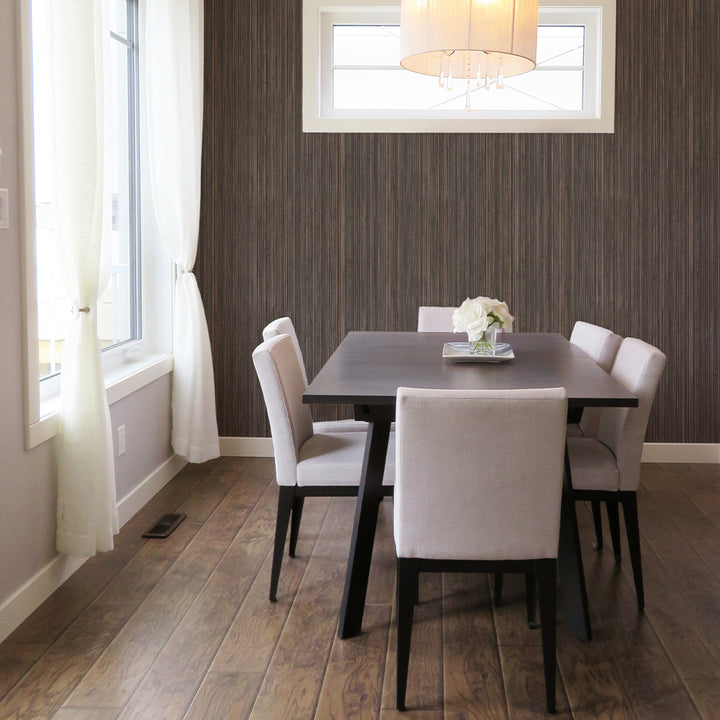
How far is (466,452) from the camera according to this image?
224 centimetres

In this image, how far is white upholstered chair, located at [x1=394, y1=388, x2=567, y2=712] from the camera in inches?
86.8

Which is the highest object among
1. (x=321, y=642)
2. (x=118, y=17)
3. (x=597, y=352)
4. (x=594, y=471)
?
(x=118, y=17)

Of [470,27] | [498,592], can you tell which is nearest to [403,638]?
[498,592]

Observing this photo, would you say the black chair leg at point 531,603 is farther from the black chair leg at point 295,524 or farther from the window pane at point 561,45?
the window pane at point 561,45

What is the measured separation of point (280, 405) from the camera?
2.94 meters

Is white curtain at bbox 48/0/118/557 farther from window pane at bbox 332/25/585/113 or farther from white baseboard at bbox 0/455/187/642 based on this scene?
window pane at bbox 332/25/585/113

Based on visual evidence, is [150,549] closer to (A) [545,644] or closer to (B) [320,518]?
(B) [320,518]

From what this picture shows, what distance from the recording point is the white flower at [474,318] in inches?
125

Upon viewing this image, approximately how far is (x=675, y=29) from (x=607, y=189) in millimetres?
869

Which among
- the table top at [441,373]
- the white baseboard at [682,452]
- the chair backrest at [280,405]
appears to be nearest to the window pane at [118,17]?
the table top at [441,373]

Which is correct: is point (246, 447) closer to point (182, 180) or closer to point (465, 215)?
point (182, 180)

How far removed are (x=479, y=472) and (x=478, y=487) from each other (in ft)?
0.13

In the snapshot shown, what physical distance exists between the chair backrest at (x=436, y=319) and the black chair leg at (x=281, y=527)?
5.71ft

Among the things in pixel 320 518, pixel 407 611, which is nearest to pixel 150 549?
pixel 320 518
